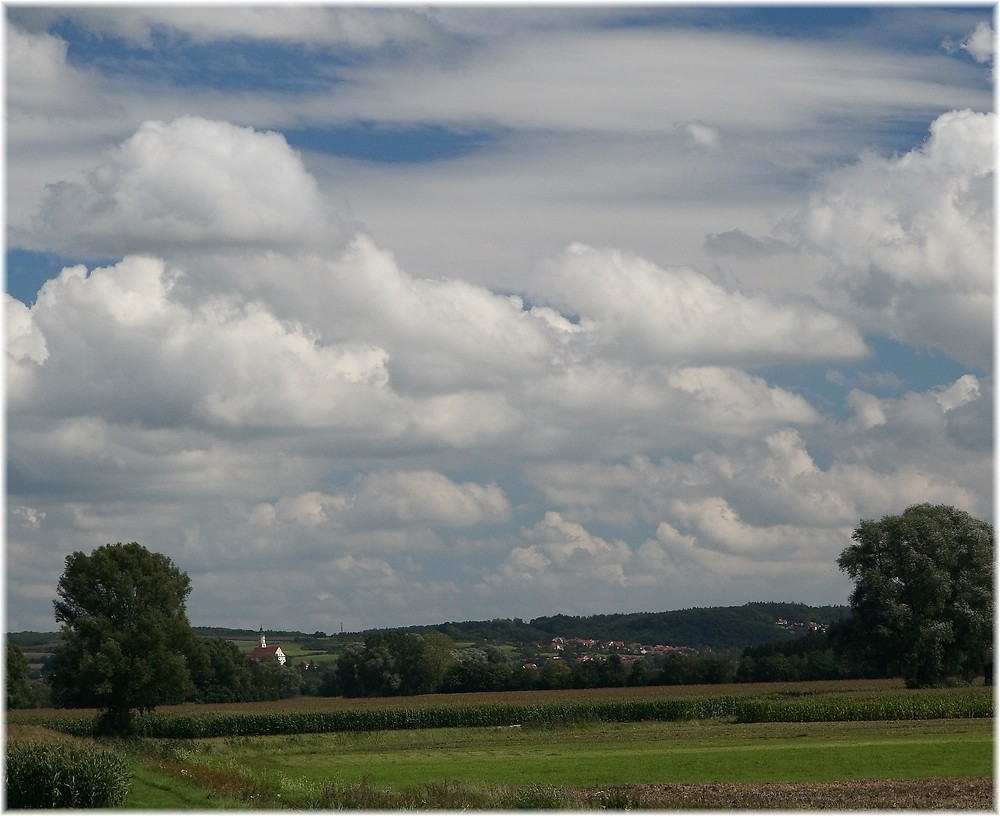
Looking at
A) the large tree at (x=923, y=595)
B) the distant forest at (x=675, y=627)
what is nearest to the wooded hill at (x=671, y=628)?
the distant forest at (x=675, y=627)

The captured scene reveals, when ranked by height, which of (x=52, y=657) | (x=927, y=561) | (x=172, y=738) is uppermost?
(x=927, y=561)

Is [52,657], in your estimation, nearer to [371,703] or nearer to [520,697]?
[371,703]

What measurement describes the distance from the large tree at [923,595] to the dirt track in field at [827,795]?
42.2m

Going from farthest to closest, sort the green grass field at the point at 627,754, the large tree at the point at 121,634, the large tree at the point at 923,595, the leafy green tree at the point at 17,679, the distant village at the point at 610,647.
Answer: the distant village at the point at 610,647, the leafy green tree at the point at 17,679, the large tree at the point at 923,595, the large tree at the point at 121,634, the green grass field at the point at 627,754

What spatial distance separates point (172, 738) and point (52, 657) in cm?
803

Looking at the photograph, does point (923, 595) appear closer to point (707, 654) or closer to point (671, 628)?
point (707, 654)

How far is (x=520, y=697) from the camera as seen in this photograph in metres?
78.3

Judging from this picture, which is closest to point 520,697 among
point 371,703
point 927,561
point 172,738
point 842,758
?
point 371,703

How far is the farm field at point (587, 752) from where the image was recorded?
3262 centimetres

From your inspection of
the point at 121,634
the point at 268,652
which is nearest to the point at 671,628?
the point at 268,652

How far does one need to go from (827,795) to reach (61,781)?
1956 cm

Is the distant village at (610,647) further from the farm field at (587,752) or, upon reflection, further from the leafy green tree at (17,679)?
the farm field at (587,752)

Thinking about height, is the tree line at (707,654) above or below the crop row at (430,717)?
above

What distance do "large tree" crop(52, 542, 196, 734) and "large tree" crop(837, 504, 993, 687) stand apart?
133ft
